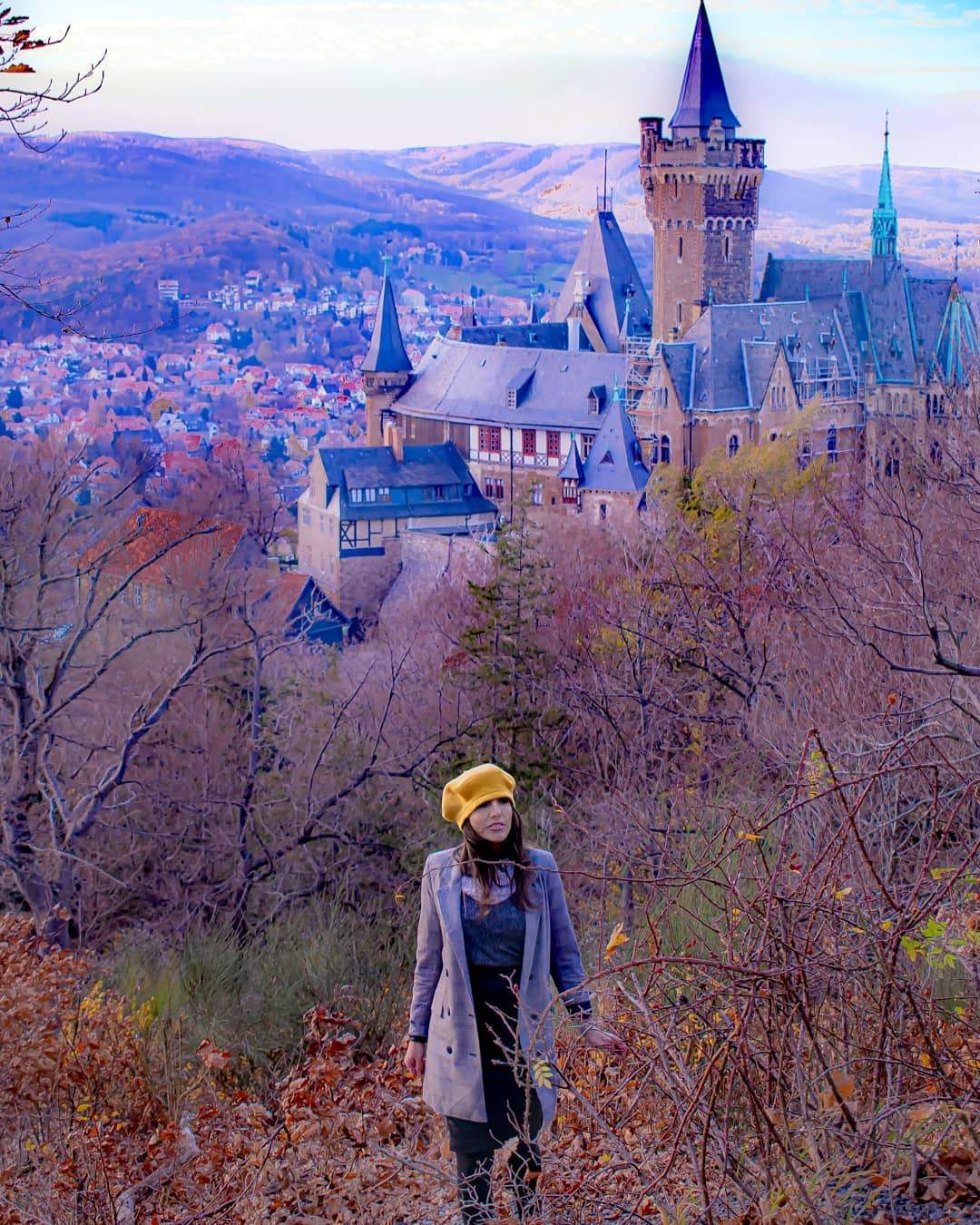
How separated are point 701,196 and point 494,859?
56.0 m

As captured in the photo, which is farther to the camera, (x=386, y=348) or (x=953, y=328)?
(x=386, y=348)

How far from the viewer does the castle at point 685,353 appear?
51875 millimetres

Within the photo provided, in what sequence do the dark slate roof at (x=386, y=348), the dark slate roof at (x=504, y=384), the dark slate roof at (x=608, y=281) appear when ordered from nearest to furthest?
the dark slate roof at (x=504, y=384) < the dark slate roof at (x=386, y=348) < the dark slate roof at (x=608, y=281)

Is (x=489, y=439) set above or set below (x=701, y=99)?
below

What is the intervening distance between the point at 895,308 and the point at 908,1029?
55.9 m

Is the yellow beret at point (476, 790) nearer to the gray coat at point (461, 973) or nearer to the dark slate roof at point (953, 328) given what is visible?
the gray coat at point (461, 973)

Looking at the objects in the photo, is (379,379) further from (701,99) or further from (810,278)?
(810,278)

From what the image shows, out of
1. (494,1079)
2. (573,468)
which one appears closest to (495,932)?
(494,1079)

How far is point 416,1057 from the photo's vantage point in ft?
15.1

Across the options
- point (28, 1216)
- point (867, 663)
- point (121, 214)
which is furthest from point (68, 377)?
point (28, 1216)

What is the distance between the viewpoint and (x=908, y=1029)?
4617 millimetres

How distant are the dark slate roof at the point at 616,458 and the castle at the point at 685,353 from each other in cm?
6

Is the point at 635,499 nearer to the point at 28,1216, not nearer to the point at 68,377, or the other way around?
the point at 68,377

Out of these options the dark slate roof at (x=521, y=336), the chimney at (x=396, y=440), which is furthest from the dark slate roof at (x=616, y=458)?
the dark slate roof at (x=521, y=336)
